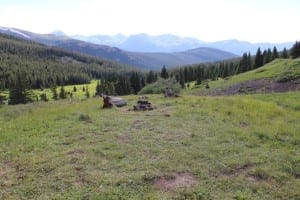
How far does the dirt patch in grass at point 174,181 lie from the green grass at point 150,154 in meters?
0.21

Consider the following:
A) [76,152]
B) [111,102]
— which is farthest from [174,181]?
[111,102]

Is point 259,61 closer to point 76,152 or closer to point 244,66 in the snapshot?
point 244,66

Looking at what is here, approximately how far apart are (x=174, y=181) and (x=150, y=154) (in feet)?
9.50

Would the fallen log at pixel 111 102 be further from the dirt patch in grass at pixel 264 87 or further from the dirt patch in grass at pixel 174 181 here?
the dirt patch in grass at pixel 264 87

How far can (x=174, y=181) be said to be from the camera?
41.0 ft

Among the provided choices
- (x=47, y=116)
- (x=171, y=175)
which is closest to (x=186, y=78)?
(x=47, y=116)

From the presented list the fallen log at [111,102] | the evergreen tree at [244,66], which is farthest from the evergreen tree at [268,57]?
the fallen log at [111,102]

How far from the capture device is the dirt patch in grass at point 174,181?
12.0m

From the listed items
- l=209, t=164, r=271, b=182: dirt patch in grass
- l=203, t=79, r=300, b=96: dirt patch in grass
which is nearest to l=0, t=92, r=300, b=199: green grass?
l=209, t=164, r=271, b=182: dirt patch in grass

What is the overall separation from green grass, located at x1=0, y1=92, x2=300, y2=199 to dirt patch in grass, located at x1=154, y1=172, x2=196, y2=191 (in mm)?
209

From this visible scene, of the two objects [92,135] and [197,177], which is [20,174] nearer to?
[92,135]

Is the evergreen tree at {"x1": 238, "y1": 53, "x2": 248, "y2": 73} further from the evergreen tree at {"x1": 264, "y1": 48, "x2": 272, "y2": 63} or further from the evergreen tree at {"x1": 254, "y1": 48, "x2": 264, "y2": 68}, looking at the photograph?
the evergreen tree at {"x1": 264, "y1": 48, "x2": 272, "y2": 63}

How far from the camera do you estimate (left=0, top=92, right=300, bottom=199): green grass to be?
11.8 m

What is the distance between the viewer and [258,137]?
1780 cm
